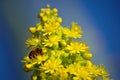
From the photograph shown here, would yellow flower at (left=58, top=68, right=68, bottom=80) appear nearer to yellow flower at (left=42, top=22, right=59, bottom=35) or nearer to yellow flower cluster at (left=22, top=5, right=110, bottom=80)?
yellow flower cluster at (left=22, top=5, right=110, bottom=80)

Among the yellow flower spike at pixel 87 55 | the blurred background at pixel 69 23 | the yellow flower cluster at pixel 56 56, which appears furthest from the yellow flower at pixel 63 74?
the blurred background at pixel 69 23

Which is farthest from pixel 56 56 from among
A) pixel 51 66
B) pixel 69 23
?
pixel 69 23

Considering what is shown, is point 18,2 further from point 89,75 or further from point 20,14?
point 89,75

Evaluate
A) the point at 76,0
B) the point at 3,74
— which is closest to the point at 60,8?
the point at 76,0

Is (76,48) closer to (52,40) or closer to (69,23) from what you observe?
(52,40)

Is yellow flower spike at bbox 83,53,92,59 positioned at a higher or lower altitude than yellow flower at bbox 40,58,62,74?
higher

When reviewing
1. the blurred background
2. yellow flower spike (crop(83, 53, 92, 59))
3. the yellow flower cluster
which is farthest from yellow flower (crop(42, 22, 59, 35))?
the blurred background

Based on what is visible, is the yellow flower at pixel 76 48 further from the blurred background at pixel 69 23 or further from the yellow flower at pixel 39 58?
the blurred background at pixel 69 23
